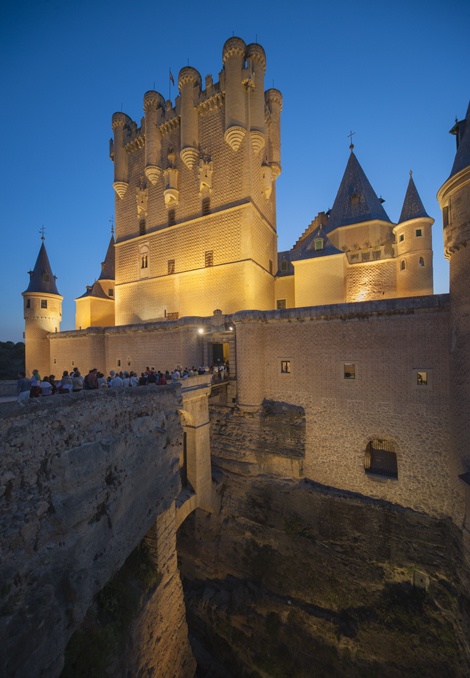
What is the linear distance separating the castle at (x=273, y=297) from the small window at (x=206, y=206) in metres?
0.09

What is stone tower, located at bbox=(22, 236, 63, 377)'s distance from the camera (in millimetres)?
21078

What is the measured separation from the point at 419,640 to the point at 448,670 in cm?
84

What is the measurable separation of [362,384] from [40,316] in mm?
23375

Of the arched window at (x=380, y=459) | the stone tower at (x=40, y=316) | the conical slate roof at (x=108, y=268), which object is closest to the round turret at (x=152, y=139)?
the conical slate roof at (x=108, y=268)

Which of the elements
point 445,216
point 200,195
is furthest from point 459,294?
point 200,195

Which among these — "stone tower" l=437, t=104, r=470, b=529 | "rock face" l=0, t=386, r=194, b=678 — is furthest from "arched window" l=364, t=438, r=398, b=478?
"rock face" l=0, t=386, r=194, b=678

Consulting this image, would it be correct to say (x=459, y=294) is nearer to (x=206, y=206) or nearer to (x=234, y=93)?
(x=206, y=206)

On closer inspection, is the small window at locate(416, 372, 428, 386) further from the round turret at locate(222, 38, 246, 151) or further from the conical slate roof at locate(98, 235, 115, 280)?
the conical slate roof at locate(98, 235, 115, 280)

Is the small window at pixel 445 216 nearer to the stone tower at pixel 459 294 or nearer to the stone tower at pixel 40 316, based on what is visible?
the stone tower at pixel 459 294

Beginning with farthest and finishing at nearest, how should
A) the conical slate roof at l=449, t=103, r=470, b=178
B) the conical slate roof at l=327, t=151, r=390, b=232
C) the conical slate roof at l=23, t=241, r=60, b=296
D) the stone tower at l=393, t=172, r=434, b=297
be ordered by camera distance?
1. the conical slate roof at l=23, t=241, r=60, b=296
2. the conical slate roof at l=327, t=151, r=390, b=232
3. the stone tower at l=393, t=172, r=434, b=297
4. the conical slate roof at l=449, t=103, r=470, b=178

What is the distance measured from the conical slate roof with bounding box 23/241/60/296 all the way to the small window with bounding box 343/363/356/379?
2313 centimetres

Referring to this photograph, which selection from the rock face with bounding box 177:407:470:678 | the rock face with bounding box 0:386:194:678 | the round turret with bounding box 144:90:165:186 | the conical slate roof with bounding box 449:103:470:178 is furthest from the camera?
the round turret with bounding box 144:90:165:186

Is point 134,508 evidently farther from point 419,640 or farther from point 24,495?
point 419,640

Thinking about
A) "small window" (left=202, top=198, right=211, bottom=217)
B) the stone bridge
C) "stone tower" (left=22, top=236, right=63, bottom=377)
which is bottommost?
the stone bridge
